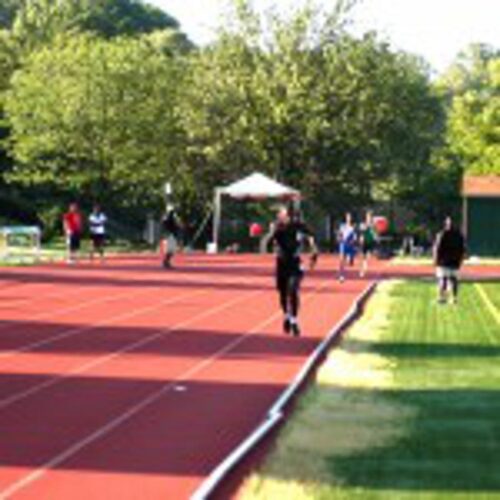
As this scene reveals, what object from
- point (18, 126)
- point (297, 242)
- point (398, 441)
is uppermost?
point (18, 126)

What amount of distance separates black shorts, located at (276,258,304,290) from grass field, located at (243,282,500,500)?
117 centimetres

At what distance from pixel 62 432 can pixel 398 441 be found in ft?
9.43

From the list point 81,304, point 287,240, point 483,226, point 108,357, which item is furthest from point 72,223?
point 108,357

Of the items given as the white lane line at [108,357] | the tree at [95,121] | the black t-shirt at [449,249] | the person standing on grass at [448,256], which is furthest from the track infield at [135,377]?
the tree at [95,121]

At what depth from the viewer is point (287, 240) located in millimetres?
21391

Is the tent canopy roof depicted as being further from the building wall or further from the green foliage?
the green foliage

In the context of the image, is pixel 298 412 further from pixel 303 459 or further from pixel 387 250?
pixel 387 250

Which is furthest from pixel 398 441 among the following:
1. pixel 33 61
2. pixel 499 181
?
pixel 33 61

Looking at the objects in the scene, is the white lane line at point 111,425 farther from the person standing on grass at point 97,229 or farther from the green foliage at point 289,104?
the green foliage at point 289,104

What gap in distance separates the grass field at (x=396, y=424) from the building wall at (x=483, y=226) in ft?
105

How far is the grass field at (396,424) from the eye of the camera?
10484mm

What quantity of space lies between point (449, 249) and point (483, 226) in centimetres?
2620

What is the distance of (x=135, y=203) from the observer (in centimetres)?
6731

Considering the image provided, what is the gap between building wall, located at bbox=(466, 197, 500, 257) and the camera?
5488cm
